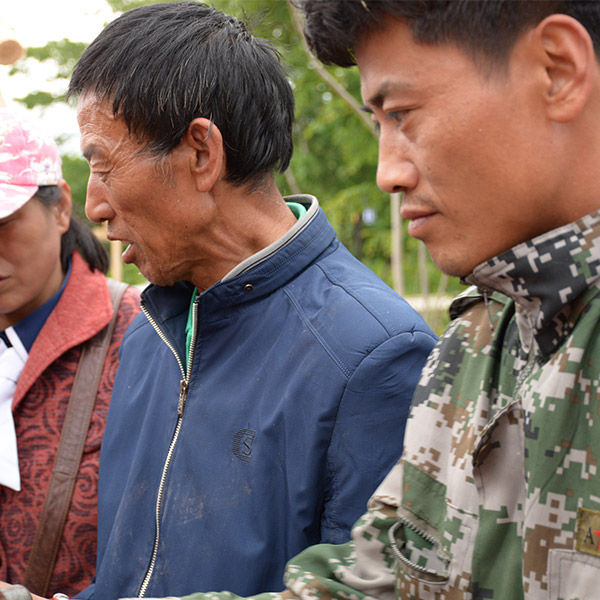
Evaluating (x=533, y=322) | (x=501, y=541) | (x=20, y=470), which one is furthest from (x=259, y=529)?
(x=20, y=470)

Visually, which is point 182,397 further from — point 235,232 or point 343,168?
point 343,168

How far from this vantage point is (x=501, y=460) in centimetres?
131

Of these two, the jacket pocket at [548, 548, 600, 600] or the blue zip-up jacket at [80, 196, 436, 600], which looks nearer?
the jacket pocket at [548, 548, 600, 600]

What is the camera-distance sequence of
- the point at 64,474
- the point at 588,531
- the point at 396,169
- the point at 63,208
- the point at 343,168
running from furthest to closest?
1. the point at 343,168
2. the point at 63,208
3. the point at 64,474
4. the point at 396,169
5. the point at 588,531

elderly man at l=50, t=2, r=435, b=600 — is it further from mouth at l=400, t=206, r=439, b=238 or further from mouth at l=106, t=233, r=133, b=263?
mouth at l=400, t=206, r=439, b=238

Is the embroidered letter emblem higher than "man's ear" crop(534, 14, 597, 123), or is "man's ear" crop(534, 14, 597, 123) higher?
"man's ear" crop(534, 14, 597, 123)

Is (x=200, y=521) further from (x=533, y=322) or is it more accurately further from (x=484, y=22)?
(x=484, y=22)

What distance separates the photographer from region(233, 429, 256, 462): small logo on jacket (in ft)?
6.27

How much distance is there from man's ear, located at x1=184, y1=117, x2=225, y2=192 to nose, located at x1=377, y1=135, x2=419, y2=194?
0.82 m

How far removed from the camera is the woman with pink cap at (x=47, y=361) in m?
2.52

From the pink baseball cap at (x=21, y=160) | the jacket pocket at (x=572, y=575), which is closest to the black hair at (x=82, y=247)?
the pink baseball cap at (x=21, y=160)

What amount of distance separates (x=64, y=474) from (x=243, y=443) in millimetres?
889

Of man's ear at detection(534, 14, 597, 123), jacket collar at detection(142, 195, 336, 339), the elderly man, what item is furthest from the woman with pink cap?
man's ear at detection(534, 14, 597, 123)

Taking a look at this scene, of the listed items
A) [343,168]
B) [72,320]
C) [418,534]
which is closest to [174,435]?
[418,534]
